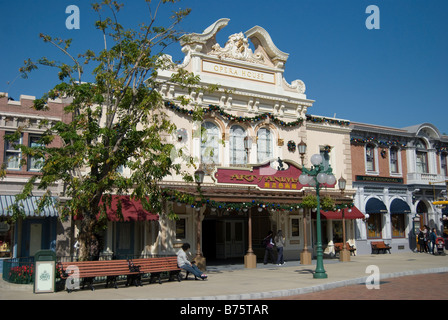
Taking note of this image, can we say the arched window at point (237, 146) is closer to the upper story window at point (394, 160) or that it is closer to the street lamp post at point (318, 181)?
the street lamp post at point (318, 181)

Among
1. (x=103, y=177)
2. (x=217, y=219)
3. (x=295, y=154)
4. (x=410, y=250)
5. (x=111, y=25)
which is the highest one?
(x=111, y=25)

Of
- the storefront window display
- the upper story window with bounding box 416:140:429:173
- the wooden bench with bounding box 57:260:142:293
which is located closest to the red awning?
the upper story window with bounding box 416:140:429:173

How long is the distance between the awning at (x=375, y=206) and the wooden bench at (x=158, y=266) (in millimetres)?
16639

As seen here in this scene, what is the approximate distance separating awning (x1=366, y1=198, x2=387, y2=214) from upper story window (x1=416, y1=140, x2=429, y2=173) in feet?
17.0

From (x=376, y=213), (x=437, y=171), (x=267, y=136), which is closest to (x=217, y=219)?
(x=267, y=136)

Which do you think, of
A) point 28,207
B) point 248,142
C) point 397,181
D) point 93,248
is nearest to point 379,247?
point 397,181

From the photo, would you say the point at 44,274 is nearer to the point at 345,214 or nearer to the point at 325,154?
the point at 345,214

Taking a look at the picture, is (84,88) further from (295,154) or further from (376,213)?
(376,213)

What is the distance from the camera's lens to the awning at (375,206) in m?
28.7

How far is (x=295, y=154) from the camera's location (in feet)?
85.0

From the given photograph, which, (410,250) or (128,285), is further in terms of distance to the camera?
(410,250)

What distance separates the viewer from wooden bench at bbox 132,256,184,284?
14.8m

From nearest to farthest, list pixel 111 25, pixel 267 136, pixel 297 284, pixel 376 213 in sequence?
pixel 297 284 < pixel 111 25 < pixel 267 136 < pixel 376 213
